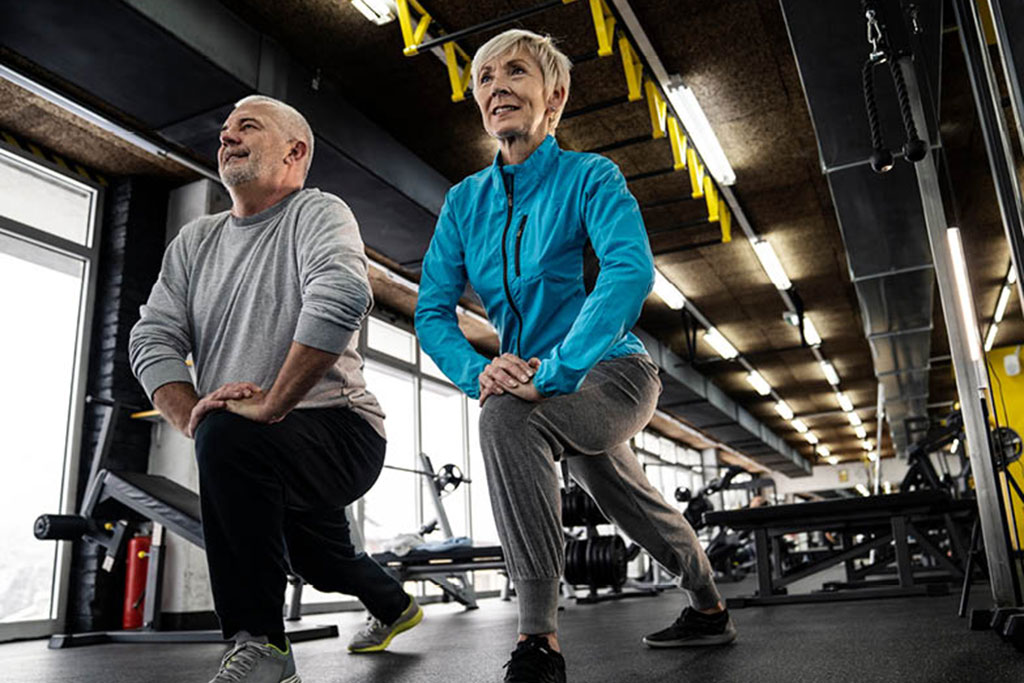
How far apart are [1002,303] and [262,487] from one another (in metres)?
9.37

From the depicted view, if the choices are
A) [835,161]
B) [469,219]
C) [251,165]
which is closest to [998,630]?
[469,219]

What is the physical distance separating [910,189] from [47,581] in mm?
5933

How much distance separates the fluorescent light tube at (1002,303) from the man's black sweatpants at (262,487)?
8.38 metres

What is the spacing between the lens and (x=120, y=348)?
5.53 meters

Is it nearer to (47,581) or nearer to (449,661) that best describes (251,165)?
(449,661)

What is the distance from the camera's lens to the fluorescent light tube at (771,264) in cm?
759

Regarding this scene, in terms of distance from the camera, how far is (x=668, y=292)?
8.31 meters

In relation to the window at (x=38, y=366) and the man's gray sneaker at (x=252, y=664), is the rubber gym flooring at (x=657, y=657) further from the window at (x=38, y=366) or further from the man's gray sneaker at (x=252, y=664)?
the window at (x=38, y=366)

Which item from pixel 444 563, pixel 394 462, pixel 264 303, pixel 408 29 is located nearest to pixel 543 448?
pixel 264 303

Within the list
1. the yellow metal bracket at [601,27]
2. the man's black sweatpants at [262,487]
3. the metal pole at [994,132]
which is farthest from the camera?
the yellow metal bracket at [601,27]

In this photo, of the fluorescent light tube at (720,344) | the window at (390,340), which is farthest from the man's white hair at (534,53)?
the fluorescent light tube at (720,344)

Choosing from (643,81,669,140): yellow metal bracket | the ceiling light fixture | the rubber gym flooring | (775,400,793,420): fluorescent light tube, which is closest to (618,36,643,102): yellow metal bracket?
(643,81,669,140): yellow metal bracket

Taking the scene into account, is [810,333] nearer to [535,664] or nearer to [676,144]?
[676,144]

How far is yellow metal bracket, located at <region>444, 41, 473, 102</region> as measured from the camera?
4.23 metres
